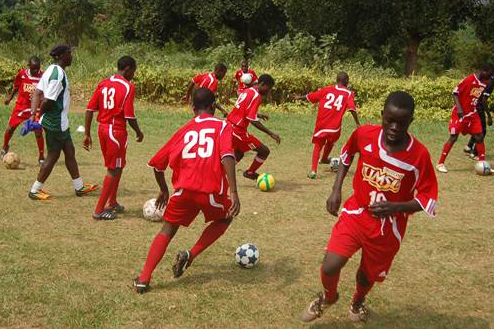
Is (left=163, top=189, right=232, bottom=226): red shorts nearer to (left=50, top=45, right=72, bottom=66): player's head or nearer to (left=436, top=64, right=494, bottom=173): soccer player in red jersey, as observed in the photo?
(left=50, top=45, right=72, bottom=66): player's head

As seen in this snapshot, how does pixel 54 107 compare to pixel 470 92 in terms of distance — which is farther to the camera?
pixel 470 92

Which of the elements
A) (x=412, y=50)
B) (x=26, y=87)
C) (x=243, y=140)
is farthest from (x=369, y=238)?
(x=412, y=50)

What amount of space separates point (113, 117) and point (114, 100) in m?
0.22

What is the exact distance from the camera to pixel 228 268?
558cm

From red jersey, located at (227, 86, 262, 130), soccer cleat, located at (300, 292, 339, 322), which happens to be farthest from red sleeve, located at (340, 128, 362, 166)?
red jersey, located at (227, 86, 262, 130)

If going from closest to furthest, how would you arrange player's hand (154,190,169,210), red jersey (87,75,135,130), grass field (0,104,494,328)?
grass field (0,104,494,328) < player's hand (154,190,169,210) < red jersey (87,75,135,130)

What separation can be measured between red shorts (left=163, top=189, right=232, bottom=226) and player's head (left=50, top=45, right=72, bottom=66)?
342 centimetres

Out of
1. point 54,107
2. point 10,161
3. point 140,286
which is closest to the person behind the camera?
point 140,286

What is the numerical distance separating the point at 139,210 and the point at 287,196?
7.84ft

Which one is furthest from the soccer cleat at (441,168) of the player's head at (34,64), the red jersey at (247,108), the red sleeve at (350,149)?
the player's head at (34,64)

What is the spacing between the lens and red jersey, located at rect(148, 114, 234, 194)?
4.69m

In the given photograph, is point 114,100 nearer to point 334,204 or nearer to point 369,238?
point 334,204

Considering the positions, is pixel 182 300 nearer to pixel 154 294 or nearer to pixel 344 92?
pixel 154 294

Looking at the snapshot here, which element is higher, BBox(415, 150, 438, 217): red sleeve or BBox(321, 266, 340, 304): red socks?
BBox(415, 150, 438, 217): red sleeve
